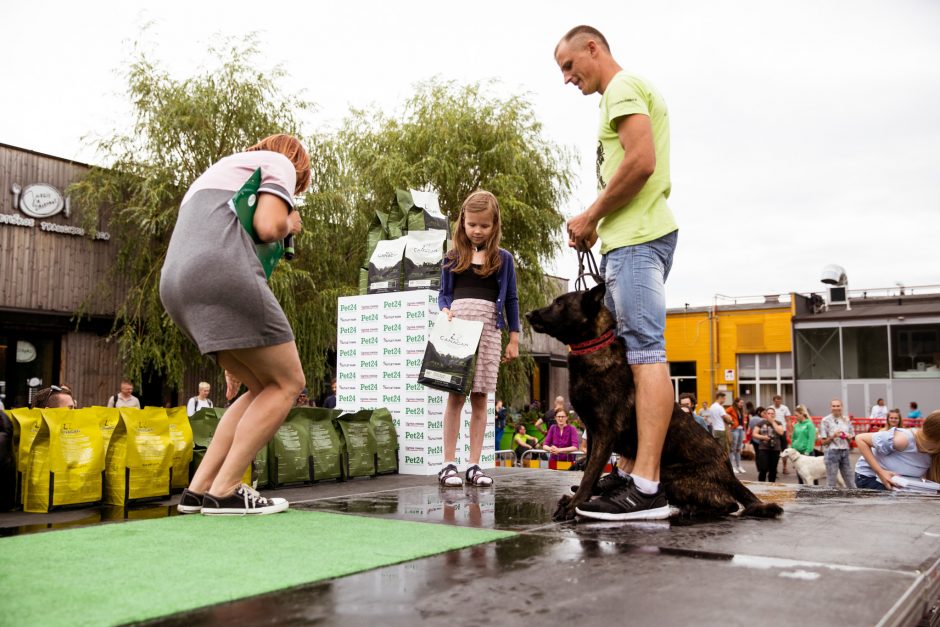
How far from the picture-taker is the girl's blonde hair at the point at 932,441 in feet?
17.5

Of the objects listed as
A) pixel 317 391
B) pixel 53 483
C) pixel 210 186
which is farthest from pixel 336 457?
pixel 317 391

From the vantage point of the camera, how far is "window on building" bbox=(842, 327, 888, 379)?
27.5m

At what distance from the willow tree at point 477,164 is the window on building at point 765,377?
20966 mm

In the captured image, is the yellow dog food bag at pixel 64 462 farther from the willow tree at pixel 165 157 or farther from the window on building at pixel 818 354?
the window on building at pixel 818 354

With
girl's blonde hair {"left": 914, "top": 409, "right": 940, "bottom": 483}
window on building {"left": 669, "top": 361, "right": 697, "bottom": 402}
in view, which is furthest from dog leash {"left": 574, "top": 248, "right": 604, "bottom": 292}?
window on building {"left": 669, "top": 361, "right": 697, "bottom": 402}

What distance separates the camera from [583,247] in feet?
10.6

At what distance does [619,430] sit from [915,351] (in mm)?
28657

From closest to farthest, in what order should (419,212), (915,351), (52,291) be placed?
1. (419,212)
2. (52,291)
3. (915,351)

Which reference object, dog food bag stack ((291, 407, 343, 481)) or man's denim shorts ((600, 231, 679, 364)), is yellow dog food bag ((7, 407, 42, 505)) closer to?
dog food bag stack ((291, 407, 343, 481))

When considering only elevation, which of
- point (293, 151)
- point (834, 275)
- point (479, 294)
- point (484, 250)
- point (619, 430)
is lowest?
point (619, 430)

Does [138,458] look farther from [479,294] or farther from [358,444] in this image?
[479,294]

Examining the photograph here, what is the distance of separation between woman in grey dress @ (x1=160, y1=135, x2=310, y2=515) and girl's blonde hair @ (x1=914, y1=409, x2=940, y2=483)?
4.71 m

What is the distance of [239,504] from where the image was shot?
2998 mm

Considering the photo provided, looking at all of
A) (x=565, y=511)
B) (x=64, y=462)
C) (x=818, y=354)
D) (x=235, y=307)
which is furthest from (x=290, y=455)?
(x=818, y=354)
